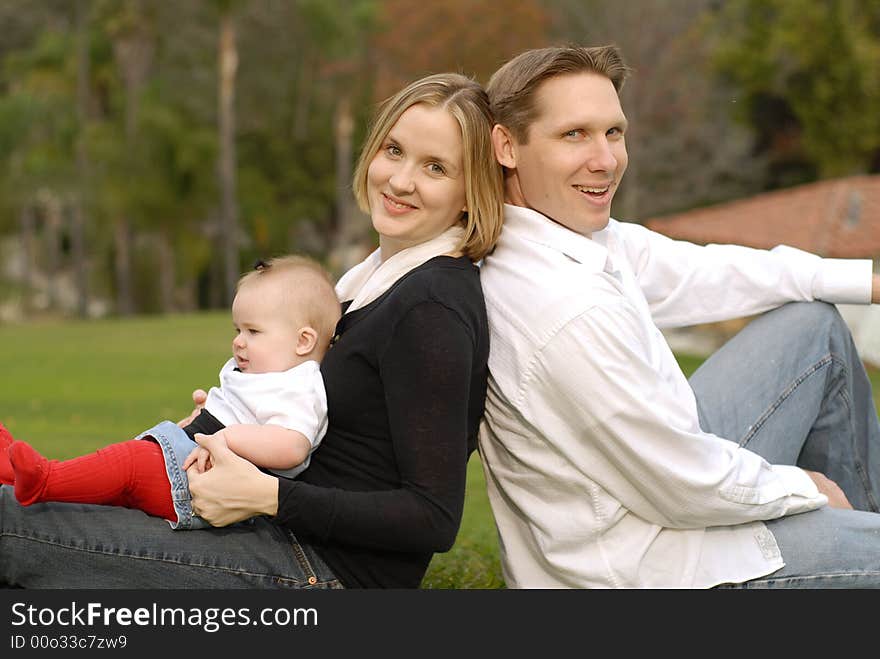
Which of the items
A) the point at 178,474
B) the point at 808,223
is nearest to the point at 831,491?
the point at 178,474

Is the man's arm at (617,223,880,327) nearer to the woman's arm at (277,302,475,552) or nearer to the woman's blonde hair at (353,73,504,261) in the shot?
the woman's blonde hair at (353,73,504,261)

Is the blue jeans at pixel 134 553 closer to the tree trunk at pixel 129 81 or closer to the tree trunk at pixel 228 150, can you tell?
the tree trunk at pixel 228 150

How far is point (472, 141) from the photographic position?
2.85 m

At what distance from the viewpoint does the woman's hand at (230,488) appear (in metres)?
2.59

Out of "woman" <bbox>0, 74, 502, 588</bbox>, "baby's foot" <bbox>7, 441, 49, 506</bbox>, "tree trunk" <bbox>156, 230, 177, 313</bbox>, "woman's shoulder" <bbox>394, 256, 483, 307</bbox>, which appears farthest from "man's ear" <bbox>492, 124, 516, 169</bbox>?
"tree trunk" <bbox>156, 230, 177, 313</bbox>

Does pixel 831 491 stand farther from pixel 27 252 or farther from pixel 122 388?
pixel 27 252

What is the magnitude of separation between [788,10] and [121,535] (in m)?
29.3

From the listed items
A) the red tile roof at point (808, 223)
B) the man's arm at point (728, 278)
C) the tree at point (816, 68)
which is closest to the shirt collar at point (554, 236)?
the man's arm at point (728, 278)

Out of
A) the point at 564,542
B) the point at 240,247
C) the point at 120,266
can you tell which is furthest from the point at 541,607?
the point at 240,247

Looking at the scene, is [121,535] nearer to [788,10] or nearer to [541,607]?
[541,607]

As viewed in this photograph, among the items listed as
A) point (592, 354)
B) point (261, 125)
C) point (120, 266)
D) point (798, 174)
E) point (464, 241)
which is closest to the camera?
point (592, 354)

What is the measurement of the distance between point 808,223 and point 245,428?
14.4 m

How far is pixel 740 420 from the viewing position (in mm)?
3463

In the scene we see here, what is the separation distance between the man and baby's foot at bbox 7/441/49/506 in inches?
41.4
